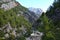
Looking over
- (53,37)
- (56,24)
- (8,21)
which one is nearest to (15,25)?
(8,21)

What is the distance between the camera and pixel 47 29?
78.4m

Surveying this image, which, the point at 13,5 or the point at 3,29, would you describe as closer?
the point at 3,29

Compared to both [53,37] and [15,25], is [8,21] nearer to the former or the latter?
[15,25]

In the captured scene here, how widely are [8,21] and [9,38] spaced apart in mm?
35612

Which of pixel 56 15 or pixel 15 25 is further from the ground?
pixel 15 25

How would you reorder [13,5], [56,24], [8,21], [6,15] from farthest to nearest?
[13,5], [6,15], [8,21], [56,24]

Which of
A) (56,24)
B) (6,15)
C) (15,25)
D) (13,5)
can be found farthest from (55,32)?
(13,5)

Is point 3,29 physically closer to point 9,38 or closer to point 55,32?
point 9,38

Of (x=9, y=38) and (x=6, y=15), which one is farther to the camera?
(x=6, y=15)

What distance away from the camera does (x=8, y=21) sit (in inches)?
5320

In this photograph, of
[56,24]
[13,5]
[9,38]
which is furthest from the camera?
[13,5]

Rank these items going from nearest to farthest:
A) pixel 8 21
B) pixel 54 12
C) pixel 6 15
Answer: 1. pixel 54 12
2. pixel 8 21
3. pixel 6 15

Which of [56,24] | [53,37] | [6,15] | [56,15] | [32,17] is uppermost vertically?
[32,17]

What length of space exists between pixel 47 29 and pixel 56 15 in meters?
26.2
